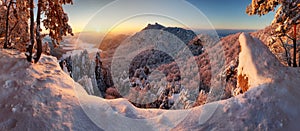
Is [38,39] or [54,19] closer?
[38,39]

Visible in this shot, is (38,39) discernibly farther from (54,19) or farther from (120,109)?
(120,109)

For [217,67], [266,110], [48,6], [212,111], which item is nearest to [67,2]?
[48,6]

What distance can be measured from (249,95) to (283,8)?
5331 millimetres

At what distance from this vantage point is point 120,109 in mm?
5023

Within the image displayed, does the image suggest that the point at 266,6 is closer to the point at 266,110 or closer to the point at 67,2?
the point at 266,110

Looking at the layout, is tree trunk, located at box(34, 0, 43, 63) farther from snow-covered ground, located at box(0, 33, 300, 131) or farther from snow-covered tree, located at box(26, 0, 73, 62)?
snow-covered ground, located at box(0, 33, 300, 131)

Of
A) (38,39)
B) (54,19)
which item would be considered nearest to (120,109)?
(38,39)

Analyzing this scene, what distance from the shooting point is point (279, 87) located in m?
4.86

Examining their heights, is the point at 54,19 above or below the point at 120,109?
above

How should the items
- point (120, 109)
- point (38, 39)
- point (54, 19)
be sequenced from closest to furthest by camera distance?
point (120, 109), point (38, 39), point (54, 19)

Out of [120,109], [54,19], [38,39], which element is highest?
[54,19]

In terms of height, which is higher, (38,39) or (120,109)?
(38,39)

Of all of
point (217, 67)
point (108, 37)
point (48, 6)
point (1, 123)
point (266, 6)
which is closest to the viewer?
point (1, 123)

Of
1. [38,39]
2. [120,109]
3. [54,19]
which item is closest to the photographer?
[120,109]
